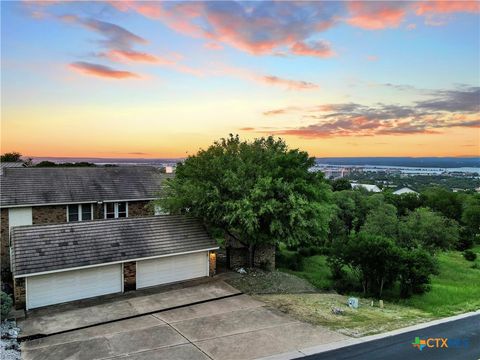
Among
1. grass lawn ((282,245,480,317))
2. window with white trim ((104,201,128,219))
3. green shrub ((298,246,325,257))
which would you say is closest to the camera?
grass lawn ((282,245,480,317))

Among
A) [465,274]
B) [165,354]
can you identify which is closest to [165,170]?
[165,354]

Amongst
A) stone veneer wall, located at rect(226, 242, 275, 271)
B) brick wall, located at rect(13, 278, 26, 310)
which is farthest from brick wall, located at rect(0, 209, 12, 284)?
stone veneer wall, located at rect(226, 242, 275, 271)

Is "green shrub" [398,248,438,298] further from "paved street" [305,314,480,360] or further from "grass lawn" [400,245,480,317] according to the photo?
"paved street" [305,314,480,360]

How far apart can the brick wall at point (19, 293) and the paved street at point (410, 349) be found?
1239 cm

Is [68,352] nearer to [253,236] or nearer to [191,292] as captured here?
[191,292]

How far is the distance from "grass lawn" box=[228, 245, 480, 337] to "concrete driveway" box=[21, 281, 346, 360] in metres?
1.09

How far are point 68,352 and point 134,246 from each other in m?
7.34

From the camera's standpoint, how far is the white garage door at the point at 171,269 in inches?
781

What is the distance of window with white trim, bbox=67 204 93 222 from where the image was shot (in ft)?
89.7

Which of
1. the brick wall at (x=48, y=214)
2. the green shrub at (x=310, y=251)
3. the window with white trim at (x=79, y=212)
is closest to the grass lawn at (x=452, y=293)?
the green shrub at (x=310, y=251)

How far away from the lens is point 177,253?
66.5 feet

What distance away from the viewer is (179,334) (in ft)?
46.8

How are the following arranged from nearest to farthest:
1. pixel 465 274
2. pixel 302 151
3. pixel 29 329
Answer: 1. pixel 29 329
2. pixel 302 151
3. pixel 465 274

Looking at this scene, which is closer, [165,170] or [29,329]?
[29,329]
